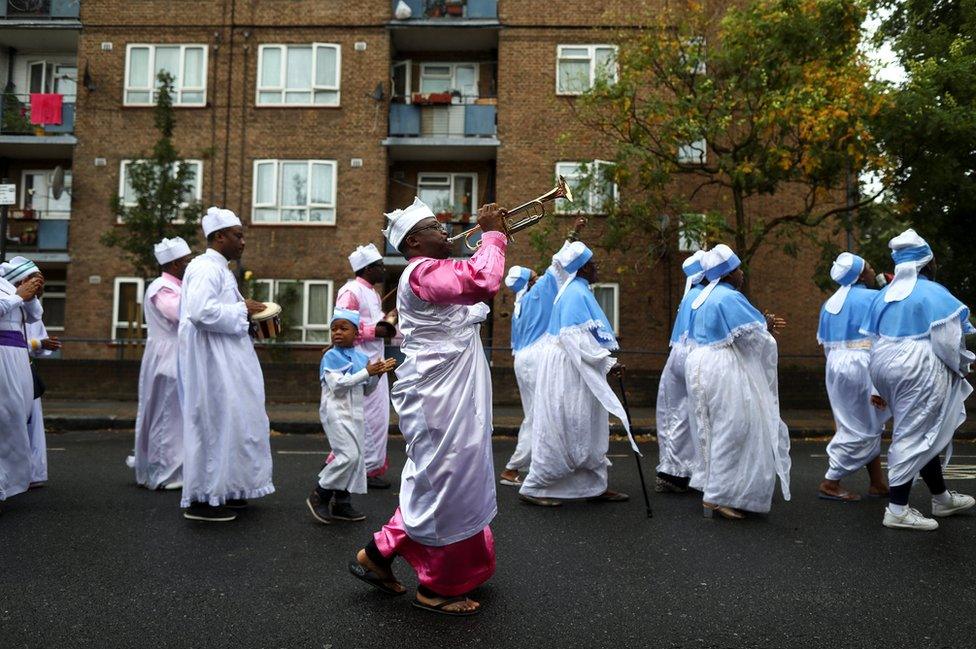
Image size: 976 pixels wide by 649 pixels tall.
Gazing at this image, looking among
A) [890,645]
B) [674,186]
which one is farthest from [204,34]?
[890,645]

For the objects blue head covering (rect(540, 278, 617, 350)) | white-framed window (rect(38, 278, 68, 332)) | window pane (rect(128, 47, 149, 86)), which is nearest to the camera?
blue head covering (rect(540, 278, 617, 350))

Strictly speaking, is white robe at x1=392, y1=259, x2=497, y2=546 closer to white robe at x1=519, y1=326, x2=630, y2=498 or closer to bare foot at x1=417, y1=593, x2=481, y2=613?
bare foot at x1=417, y1=593, x2=481, y2=613

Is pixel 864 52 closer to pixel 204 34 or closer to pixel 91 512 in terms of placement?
pixel 91 512

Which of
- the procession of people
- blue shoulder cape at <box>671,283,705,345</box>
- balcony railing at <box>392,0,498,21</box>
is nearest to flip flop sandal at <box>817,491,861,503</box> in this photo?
the procession of people

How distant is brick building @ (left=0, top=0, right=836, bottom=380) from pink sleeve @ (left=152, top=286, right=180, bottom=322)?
50.9ft

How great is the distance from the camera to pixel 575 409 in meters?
7.60

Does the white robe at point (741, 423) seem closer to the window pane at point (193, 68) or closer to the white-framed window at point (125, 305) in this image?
the white-framed window at point (125, 305)

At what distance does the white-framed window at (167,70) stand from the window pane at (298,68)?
7.78ft

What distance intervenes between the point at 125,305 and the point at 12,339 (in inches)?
709

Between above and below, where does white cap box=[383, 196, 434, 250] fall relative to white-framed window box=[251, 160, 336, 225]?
below

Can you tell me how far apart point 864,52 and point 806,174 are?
2.60m

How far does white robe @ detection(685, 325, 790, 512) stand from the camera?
6.82 meters

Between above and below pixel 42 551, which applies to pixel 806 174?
above

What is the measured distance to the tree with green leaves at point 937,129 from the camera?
15164 millimetres
